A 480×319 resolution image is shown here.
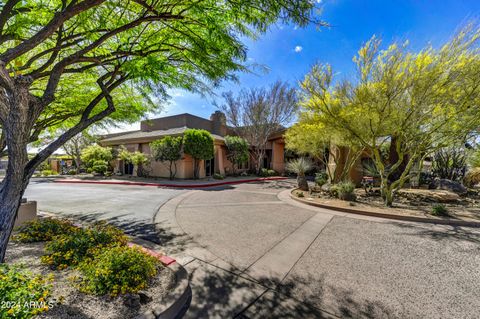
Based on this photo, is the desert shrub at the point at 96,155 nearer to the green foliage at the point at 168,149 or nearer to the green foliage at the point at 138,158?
the green foliage at the point at 138,158

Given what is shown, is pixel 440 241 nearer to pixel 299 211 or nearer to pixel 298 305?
pixel 299 211

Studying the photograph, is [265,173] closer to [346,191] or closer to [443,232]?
[346,191]

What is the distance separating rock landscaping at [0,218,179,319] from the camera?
1.97m

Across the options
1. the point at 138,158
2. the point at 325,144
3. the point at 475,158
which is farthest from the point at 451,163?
the point at 138,158

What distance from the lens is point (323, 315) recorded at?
8.00 ft

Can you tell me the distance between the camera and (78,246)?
3438 millimetres

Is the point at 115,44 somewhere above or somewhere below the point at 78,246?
above

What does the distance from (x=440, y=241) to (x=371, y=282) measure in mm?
3355

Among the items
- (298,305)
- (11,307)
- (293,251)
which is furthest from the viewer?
(293,251)

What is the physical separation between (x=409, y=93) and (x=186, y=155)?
55.1 feet

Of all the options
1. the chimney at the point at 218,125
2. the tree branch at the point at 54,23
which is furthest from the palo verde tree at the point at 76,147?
the tree branch at the point at 54,23

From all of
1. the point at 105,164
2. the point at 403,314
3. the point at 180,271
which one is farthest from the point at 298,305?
the point at 105,164

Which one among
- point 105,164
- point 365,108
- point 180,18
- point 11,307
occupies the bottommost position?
point 11,307

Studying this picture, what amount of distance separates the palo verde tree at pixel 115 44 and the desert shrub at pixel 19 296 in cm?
138
